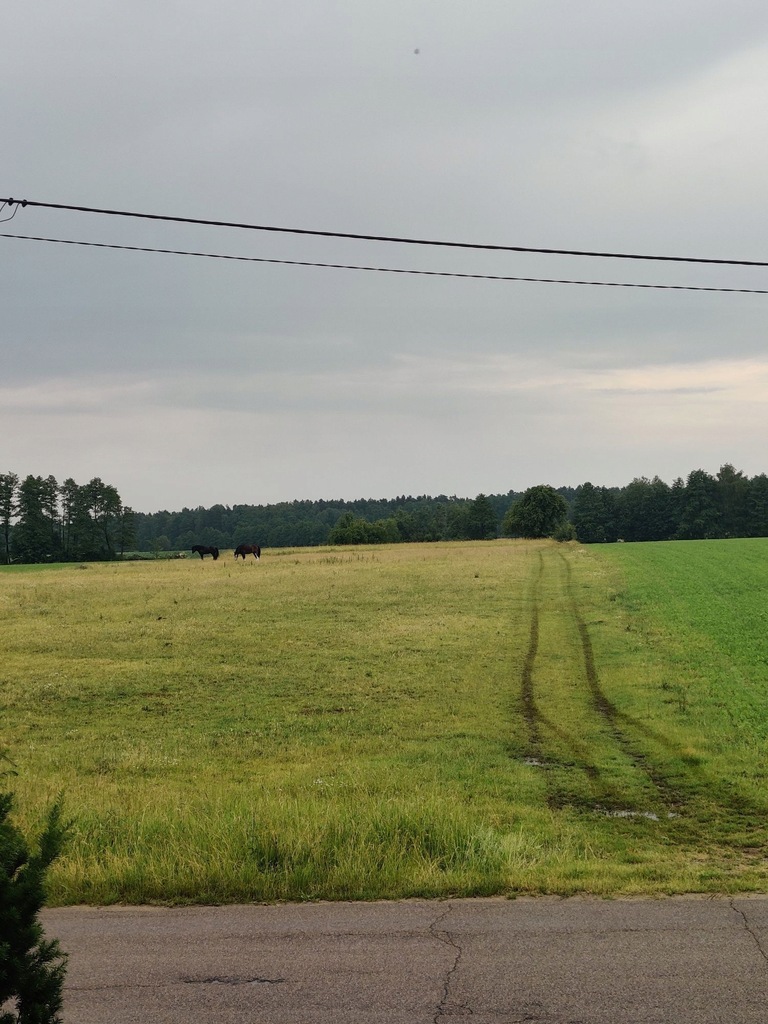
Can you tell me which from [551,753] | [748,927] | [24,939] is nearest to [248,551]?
[551,753]

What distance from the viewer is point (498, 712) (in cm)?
2202

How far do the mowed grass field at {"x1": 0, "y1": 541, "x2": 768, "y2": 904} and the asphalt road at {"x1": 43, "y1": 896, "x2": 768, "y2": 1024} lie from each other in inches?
29.5

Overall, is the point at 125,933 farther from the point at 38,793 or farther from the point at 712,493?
the point at 712,493

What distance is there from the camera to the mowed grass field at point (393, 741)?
10.9m

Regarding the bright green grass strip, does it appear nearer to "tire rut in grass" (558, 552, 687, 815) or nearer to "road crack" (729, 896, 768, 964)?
"tire rut in grass" (558, 552, 687, 815)

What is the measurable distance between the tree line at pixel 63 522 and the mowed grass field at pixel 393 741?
3915 inches

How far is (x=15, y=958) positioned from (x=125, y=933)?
14.9 feet

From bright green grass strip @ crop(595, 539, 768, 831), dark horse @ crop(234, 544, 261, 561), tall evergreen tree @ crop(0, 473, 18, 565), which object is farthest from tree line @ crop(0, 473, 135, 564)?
bright green grass strip @ crop(595, 539, 768, 831)

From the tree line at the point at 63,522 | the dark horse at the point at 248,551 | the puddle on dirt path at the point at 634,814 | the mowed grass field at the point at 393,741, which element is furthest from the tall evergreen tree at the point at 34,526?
the puddle on dirt path at the point at 634,814

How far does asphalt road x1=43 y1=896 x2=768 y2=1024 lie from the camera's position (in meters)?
7.17

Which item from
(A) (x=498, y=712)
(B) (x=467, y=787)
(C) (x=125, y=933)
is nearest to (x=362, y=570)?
(A) (x=498, y=712)

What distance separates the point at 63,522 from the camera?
14750cm

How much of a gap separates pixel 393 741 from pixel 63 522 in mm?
138714

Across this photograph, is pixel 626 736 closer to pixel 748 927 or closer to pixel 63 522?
pixel 748 927
